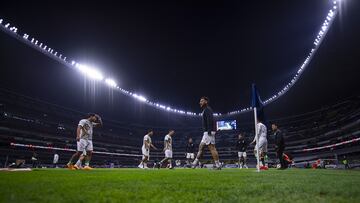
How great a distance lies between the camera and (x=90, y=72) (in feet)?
124

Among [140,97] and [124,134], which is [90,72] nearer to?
[140,97]

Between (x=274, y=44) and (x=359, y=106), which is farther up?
(x=274, y=44)

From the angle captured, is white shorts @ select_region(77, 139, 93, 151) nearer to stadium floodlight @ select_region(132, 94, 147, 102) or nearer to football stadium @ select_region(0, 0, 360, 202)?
football stadium @ select_region(0, 0, 360, 202)

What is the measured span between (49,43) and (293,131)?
132ft

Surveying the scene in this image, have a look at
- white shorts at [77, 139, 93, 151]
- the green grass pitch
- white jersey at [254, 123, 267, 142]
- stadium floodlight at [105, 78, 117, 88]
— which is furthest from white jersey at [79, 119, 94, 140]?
stadium floodlight at [105, 78, 117, 88]

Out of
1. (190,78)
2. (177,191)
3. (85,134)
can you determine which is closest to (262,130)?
(85,134)

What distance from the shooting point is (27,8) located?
2439cm

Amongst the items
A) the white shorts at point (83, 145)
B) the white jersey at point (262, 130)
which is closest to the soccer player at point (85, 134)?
the white shorts at point (83, 145)

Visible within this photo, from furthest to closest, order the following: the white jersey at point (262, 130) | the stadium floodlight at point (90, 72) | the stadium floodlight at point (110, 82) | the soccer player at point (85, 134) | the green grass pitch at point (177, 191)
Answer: the stadium floodlight at point (110, 82) → the stadium floodlight at point (90, 72) → the white jersey at point (262, 130) → the soccer player at point (85, 134) → the green grass pitch at point (177, 191)

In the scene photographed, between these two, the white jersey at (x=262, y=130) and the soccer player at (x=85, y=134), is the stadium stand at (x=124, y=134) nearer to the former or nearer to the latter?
the white jersey at (x=262, y=130)

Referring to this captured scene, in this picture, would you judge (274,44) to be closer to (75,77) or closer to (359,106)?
(359,106)

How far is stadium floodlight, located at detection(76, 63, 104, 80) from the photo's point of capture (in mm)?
36562

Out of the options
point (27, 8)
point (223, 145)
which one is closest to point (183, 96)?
point (223, 145)

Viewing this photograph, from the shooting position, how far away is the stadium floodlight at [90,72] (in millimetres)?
36562
